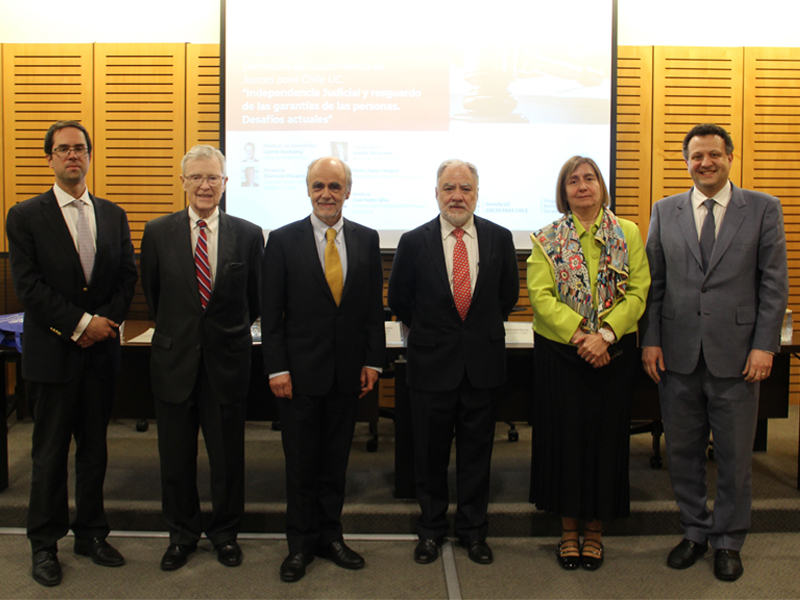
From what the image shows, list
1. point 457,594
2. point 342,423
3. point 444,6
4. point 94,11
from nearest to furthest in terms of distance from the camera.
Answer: point 457,594
point 342,423
point 444,6
point 94,11

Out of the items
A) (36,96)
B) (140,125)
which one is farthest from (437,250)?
(36,96)

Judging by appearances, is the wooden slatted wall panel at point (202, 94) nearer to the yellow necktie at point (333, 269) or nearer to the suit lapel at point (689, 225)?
the yellow necktie at point (333, 269)

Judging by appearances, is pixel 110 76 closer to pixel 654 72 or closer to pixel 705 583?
pixel 654 72

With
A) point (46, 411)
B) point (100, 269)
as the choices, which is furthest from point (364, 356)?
point (46, 411)

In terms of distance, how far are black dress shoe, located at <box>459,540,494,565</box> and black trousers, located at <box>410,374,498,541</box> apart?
1.0 inches

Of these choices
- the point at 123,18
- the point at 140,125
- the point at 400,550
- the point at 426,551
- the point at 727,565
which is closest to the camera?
the point at 727,565

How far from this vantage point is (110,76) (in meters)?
4.48

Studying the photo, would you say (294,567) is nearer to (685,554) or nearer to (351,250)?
(351,250)

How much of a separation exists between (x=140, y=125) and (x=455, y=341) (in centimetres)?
359

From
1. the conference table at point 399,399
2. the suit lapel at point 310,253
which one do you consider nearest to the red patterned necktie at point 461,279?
the suit lapel at point 310,253

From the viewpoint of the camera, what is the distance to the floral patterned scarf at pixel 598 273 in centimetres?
215

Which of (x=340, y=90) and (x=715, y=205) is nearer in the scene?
(x=715, y=205)

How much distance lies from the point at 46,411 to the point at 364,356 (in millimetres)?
1241

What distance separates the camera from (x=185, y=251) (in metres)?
2.20
